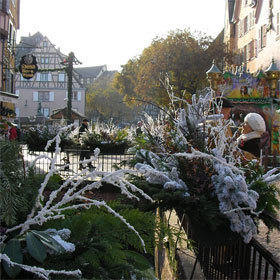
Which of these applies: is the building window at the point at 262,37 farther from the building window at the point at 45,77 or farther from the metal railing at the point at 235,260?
the building window at the point at 45,77

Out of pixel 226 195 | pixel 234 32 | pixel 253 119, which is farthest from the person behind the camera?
pixel 234 32

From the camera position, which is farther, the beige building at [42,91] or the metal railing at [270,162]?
the beige building at [42,91]

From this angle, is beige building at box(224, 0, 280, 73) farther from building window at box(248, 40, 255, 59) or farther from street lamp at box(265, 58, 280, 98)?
street lamp at box(265, 58, 280, 98)

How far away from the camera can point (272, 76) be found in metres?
18.2

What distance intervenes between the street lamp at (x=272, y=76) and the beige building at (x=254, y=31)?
3.55 feet

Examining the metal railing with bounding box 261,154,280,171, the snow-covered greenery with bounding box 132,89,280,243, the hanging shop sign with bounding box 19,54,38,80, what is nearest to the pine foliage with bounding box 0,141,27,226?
the snow-covered greenery with bounding box 132,89,280,243

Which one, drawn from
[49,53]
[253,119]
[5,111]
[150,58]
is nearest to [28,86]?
[49,53]

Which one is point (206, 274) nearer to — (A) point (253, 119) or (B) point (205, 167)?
(B) point (205, 167)

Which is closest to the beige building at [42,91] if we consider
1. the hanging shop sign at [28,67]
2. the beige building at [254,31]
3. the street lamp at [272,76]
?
the beige building at [254,31]

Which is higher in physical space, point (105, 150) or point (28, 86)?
point (28, 86)

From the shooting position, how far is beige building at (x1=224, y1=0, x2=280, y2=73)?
24266mm

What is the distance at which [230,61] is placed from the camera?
3228 cm

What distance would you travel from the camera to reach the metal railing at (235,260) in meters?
2.22

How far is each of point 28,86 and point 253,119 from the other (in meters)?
56.3
